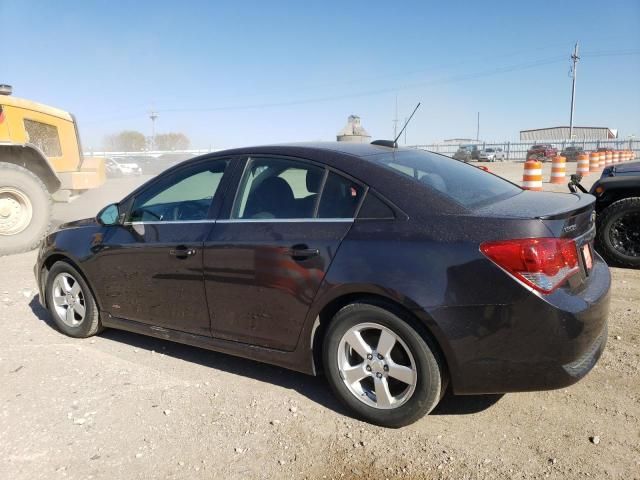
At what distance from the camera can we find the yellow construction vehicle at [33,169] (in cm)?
807

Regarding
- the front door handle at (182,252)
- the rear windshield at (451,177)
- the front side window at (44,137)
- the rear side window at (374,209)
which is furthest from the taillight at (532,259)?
the front side window at (44,137)

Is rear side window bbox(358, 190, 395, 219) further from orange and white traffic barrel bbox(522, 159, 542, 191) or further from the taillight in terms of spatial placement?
orange and white traffic barrel bbox(522, 159, 542, 191)

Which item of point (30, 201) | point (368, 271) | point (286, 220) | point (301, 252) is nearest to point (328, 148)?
point (286, 220)

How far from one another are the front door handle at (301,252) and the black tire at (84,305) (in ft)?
6.94

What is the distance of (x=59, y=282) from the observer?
4.54 metres

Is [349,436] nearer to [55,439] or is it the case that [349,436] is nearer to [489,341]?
[489,341]

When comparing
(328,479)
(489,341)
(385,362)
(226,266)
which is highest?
(226,266)

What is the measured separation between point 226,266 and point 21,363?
6.35 feet

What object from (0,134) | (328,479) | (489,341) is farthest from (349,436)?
(0,134)

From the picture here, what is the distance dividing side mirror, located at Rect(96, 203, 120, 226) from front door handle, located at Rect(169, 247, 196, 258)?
734 mm

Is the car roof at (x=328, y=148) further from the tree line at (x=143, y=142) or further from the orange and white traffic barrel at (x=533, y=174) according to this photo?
the tree line at (x=143, y=142)

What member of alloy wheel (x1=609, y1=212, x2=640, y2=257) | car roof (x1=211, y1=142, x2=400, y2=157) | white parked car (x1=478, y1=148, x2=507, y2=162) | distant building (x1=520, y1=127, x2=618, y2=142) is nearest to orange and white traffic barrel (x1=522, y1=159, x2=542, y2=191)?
alloy wheel (x1=609, y1=212, x2=640, y2=257)

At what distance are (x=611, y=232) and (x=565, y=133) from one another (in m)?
90.8

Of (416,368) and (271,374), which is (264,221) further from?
(416,368)
